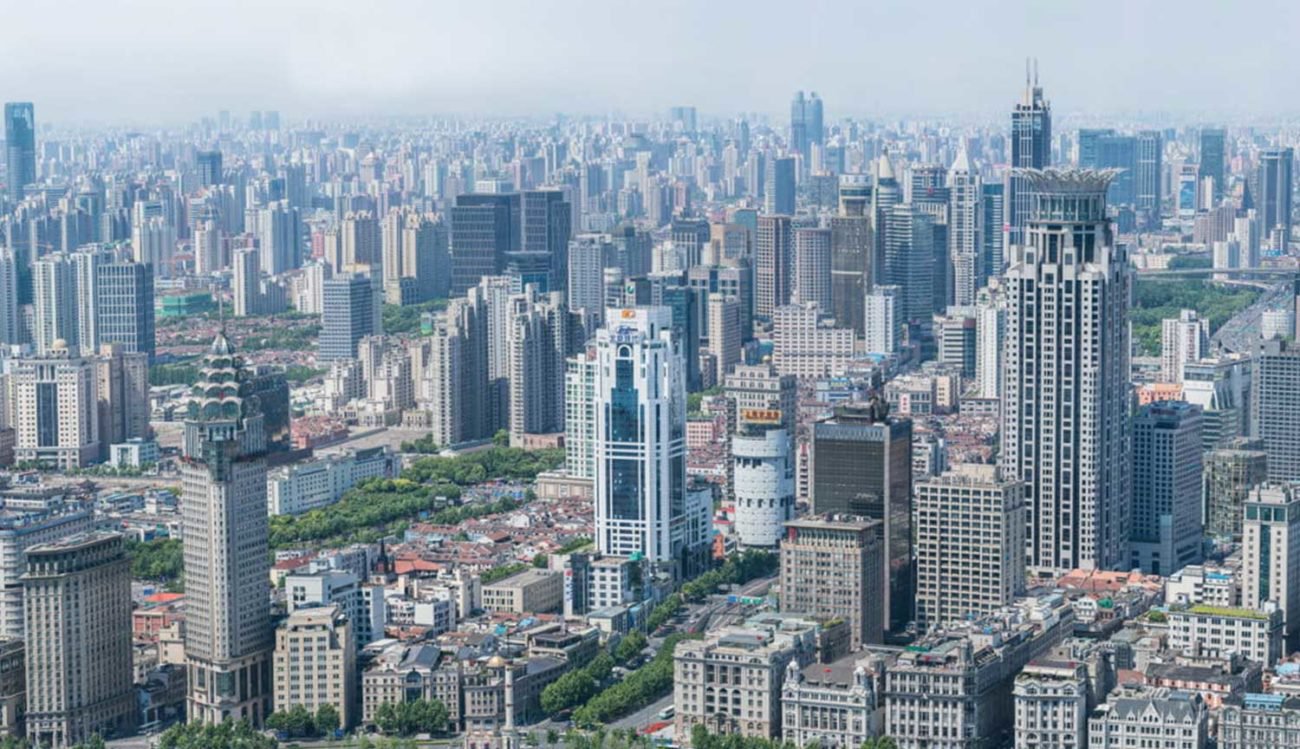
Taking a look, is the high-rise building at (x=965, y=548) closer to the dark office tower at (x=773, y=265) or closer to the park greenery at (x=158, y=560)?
the park greenery at (x=158, y=560)

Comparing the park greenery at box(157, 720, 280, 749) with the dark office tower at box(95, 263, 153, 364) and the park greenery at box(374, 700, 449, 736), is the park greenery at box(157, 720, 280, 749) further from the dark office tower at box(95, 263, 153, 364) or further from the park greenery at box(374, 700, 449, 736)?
the dark office tower at box(95, 263, 153, 364)

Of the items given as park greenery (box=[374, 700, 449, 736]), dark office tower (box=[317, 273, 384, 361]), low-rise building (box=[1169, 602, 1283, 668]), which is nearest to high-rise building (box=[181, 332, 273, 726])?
park greenery (box=[374, 700, 449, 736])

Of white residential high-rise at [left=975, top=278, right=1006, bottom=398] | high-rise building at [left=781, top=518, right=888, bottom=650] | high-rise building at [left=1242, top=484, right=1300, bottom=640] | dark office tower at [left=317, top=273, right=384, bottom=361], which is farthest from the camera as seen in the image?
dark office tower at [left=317, top=273, right=384, bottom=361]

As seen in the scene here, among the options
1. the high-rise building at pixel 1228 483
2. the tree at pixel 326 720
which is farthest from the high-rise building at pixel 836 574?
the high-rise building at pixel 1228 483

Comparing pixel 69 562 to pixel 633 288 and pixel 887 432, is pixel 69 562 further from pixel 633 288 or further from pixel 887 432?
pixel 633 288

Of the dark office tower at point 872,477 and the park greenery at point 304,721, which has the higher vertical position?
the dark office tower at point 872,477

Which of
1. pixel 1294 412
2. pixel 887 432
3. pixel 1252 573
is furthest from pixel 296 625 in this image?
pixel 1294 412
